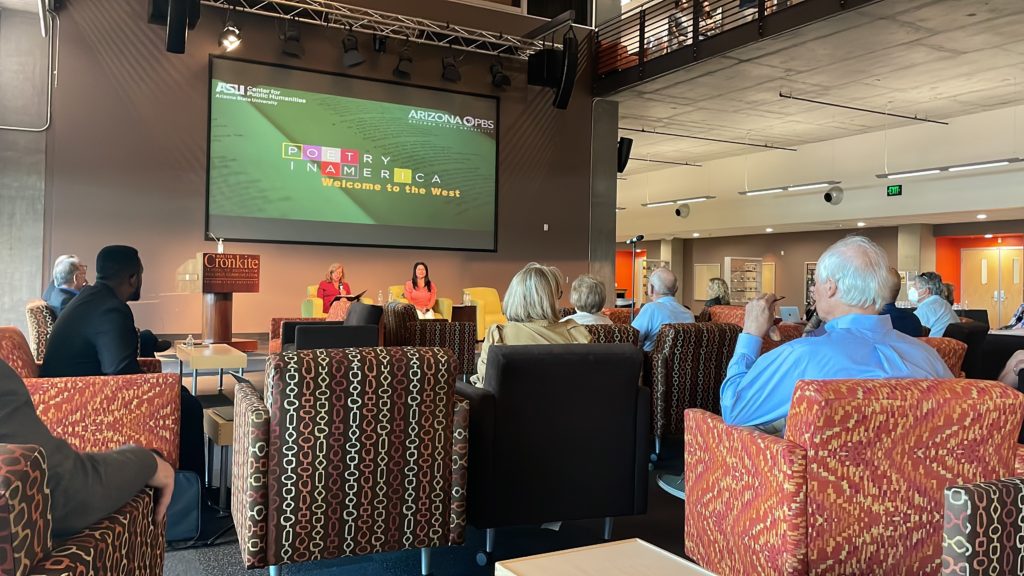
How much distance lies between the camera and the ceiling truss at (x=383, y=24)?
905 centimetres

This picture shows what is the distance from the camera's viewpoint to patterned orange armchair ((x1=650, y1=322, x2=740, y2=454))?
4.41m

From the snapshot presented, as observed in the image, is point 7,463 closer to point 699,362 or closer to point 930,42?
point 699,362

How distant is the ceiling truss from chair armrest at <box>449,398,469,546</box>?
752 centimetres

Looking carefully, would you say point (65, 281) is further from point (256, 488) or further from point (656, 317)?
point (656, 317)

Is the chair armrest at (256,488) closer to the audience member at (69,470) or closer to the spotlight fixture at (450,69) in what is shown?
the audience member at (69,470)

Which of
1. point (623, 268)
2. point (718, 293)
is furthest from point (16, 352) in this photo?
point (623, 268)

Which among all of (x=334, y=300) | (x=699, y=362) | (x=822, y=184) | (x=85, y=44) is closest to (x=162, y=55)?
(x=85, y=44)

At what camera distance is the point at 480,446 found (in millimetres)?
2779

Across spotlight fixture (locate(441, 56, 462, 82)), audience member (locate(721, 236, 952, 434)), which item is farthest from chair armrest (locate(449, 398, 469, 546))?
spotlight fixture (locate(441, 56, 462, 82))

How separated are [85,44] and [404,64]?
3821mm

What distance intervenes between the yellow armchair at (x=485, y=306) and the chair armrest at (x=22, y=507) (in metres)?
8.72

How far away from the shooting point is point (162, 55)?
8.88 metres

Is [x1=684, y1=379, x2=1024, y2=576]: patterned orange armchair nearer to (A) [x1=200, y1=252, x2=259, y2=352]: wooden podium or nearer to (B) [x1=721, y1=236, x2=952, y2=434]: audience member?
(B) [x1=721, y1=236, x2=952, y2=434]: audience member

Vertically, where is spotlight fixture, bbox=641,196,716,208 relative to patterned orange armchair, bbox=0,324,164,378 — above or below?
above
